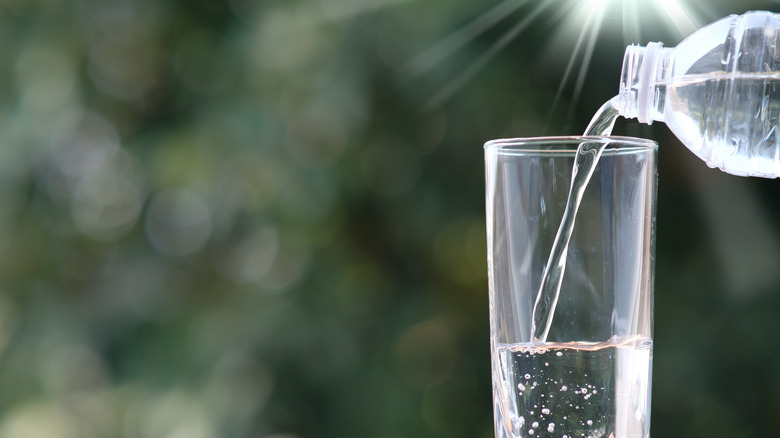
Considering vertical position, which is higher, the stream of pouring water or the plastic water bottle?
the plastic water bottle

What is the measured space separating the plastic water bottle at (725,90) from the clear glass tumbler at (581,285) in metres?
0.06

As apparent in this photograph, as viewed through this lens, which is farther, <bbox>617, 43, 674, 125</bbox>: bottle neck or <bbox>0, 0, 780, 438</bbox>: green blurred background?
<bbox>0, 0, 780, 438</bbox>: green blurred background

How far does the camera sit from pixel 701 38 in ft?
2.20

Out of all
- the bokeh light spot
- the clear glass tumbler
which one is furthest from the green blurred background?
the clear glass tumbler

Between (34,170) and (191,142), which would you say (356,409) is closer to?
(191,142)

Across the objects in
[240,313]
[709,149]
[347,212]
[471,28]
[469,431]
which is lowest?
[469,431]

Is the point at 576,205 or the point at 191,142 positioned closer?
the point at 576,205

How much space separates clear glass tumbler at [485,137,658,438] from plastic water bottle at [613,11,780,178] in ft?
0.19

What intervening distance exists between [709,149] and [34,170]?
3.96 feet

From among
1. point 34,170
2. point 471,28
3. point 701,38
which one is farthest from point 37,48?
point 701,38

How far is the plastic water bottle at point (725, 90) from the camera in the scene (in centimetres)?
64

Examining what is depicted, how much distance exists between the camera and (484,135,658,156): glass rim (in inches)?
23.5

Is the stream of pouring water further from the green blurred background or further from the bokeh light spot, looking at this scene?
the bokeh light spot

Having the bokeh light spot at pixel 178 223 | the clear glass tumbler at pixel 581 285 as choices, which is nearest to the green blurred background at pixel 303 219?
the bokeh light spot at pixel 178 223
